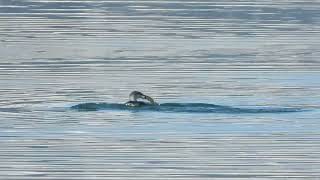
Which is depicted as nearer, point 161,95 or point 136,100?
point 136,100

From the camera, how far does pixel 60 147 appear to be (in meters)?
12.3

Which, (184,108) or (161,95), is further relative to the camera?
(161,95)

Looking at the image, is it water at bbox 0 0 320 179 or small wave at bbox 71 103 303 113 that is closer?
water at bbox 0 0 320 179

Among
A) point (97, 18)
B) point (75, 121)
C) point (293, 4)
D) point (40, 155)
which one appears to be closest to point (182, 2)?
point (293, 4)

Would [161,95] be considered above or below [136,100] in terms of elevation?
above

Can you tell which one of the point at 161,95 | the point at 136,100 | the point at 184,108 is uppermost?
the point at 161,95

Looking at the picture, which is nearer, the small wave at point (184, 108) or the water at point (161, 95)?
the water at point (161, 95)

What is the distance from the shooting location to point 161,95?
1560cm

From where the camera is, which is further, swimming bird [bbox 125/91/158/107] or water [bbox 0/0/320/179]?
swimming bird [bbox 125/91/158/107]

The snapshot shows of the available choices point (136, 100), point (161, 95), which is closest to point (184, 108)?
point (136, 100)

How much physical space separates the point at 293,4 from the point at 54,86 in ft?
47.2

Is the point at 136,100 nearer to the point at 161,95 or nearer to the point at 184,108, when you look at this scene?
the point at 184,108

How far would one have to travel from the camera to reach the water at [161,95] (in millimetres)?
11711

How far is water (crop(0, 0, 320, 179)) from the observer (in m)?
11.7
